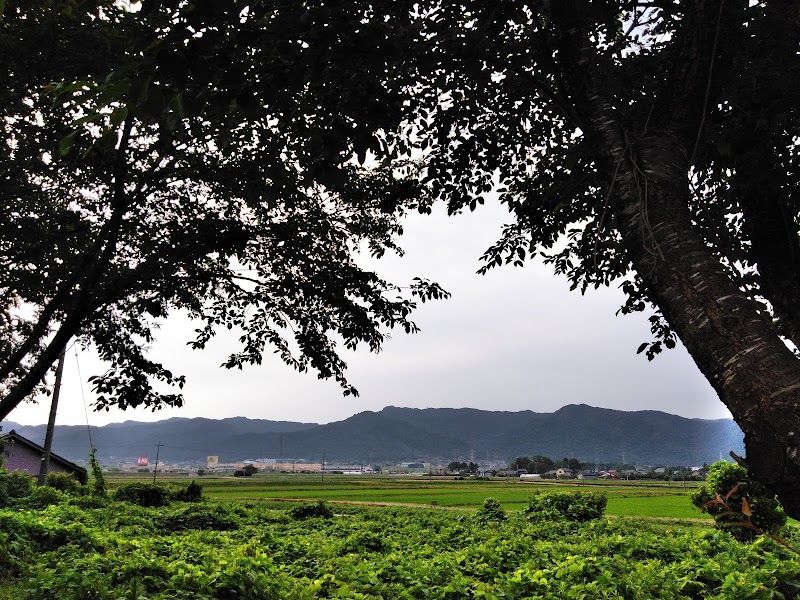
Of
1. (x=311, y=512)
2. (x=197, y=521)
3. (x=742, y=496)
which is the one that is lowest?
(x=311, y=512)

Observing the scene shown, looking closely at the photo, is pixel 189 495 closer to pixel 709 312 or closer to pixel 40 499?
pixel 40 499

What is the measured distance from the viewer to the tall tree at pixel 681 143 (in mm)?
2461

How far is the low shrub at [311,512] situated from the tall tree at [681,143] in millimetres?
19733

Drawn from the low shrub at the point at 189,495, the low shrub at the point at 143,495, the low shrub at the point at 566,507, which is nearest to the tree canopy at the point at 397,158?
the low shrub at the point at 566,507

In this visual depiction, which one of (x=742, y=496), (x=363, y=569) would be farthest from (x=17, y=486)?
(x=742, y=496)

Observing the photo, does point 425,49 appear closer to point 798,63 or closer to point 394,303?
point 798,63

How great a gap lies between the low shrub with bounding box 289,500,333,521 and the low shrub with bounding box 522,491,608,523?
9243 millimetres

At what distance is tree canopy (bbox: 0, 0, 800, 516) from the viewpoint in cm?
260

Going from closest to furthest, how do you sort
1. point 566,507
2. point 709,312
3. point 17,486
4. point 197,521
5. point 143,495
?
point 709,312, point 197,521, point 17,486, point 566,507, point 143,495

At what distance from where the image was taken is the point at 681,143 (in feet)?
11.2

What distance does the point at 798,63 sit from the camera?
4340 mm

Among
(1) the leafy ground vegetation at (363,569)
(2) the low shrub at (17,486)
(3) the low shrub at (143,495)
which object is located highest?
(1) the leafy ground vegetation at (363,569)

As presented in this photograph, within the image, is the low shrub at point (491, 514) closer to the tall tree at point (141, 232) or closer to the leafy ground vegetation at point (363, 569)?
the leafy ground vegetation at point (363, 569)

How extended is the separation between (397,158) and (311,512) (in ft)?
69.3
